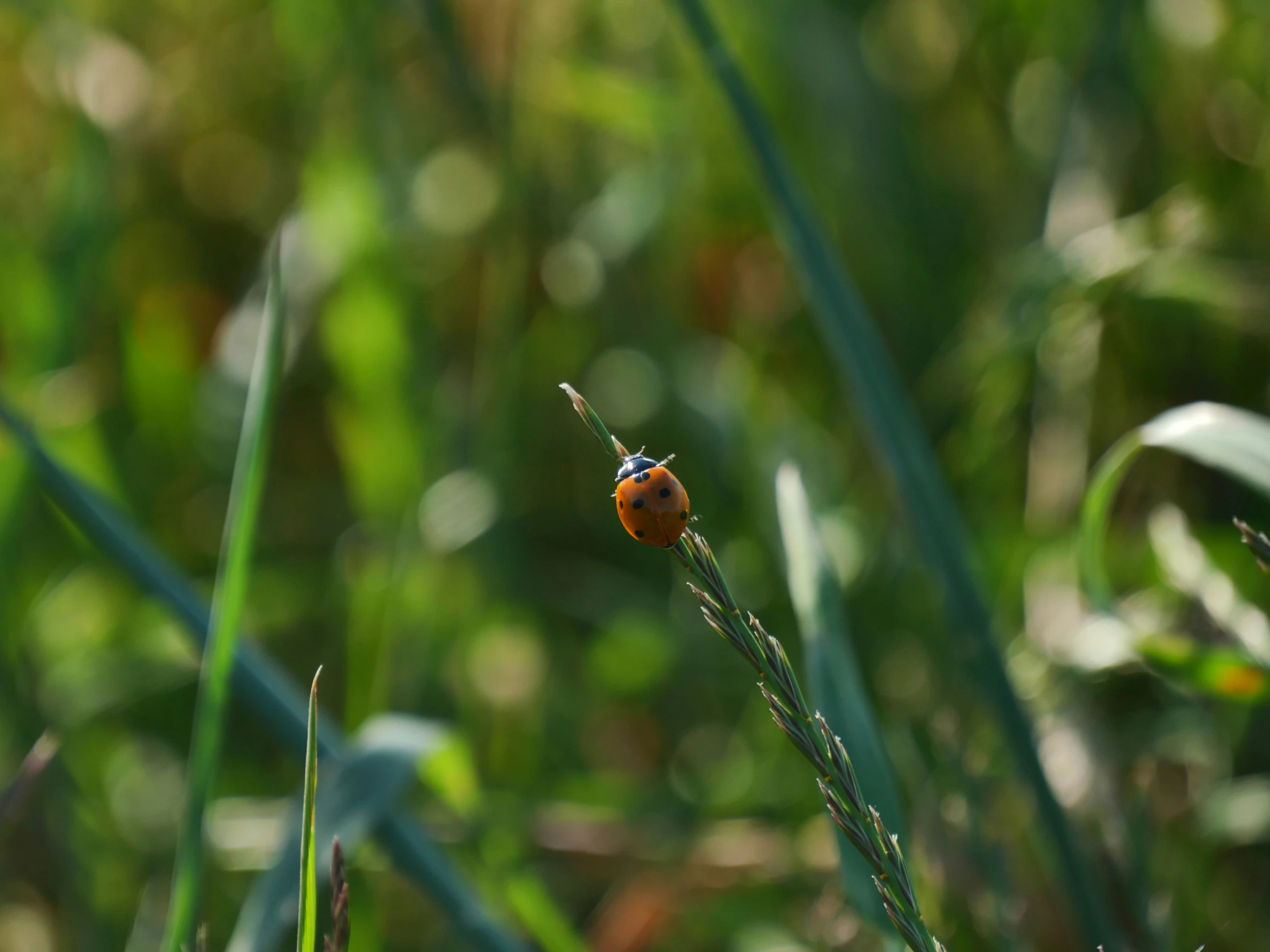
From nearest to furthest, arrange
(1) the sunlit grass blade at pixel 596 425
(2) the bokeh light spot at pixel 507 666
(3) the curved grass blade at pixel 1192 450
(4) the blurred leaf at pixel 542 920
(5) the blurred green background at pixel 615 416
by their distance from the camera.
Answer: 1. (1) the sunlit grass blade at pixel 596 425
2. (3) the curved grass blade at pixel 1192 450
3. (4) the blurred leaf at pixel 542 920
4. (5) the blurred green background at pixel 615 416
5. (2) the bokeh light spot at pixel 507 666

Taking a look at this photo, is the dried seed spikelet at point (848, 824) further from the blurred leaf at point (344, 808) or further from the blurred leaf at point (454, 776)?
the blurred leaf at point (454, 776)

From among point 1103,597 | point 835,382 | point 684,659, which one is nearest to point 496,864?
point 684,659

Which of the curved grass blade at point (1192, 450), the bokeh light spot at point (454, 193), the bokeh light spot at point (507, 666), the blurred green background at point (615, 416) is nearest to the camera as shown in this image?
the curved grass blade at point (1192, 450)

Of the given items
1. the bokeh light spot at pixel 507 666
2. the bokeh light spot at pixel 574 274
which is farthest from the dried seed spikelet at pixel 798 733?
the bokeh light spot at pixel 574 274

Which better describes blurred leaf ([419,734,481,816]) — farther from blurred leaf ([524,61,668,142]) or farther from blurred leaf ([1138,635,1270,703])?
blurred leaf ([524,61,668,142])

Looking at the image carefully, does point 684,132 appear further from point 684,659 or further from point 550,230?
point 684,659

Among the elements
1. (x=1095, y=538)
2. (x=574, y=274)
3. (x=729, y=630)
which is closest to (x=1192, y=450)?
(x=1095, y=538)
